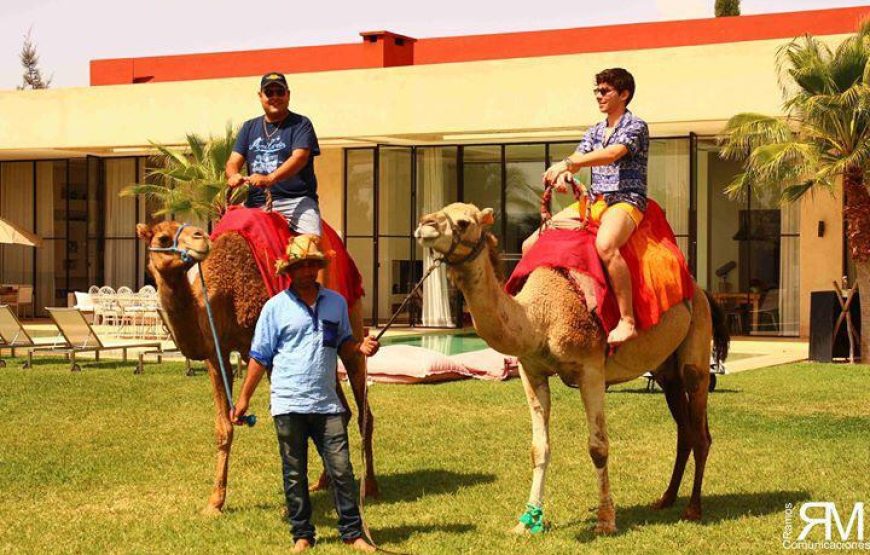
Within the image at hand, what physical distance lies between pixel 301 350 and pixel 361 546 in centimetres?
115

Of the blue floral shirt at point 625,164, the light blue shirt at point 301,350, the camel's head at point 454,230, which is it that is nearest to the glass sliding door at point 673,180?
the blue floral shirt at point 625,164

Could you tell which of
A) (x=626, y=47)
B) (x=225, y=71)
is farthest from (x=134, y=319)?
(x=626, y=47)

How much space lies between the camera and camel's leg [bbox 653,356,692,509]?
30.7 feet

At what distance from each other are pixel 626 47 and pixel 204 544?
106ft

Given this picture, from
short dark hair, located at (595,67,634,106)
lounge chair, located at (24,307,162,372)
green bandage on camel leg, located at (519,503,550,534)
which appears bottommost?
green bandage on camel leg, located at (519,503,550,534)

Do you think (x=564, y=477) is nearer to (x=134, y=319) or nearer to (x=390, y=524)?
(x=390, y=524)

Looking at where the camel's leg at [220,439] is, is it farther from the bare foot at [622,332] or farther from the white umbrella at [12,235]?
the white umbrella at [12,235]

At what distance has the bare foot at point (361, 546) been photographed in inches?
311

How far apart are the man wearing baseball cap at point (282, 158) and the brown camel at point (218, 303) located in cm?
50

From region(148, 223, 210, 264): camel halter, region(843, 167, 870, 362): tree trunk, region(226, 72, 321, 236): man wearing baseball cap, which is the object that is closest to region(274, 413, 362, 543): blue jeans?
region(148, 223, 210, 264): camel halter

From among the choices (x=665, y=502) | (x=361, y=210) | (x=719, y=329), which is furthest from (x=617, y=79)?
(x=361, y=210)

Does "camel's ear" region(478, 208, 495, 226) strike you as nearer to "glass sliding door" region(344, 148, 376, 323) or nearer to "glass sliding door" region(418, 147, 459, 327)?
"glass sliding door" region(418, 147, 459, 327)

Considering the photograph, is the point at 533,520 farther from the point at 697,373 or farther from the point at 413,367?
the point at 413,367

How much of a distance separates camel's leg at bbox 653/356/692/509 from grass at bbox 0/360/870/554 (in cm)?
19
